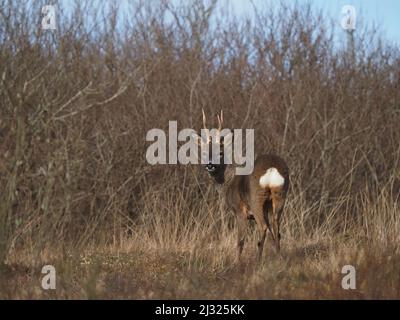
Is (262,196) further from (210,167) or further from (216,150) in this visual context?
(216,150)

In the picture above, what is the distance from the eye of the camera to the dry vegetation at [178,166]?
6.85 metres

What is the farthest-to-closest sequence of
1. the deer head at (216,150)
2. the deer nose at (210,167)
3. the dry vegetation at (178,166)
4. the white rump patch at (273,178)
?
1. the deer head at (216,150)
2. the deer nose at (210,167)
3. the white rump patch at (273,178)
4. the dry vegetation at (178,166)

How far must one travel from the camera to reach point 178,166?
11.9 metres

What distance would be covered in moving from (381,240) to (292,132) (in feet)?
15.3

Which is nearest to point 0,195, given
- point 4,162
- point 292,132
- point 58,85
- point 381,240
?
point 4,162

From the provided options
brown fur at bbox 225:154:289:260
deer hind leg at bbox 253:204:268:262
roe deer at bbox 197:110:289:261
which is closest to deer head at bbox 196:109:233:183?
roe deer at bbox 197:110:289:261

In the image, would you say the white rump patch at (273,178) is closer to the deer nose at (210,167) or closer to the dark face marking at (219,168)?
the deer nose at (210,167)

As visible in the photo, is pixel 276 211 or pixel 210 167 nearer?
pixel 276 211

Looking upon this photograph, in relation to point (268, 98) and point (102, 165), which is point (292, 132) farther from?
point (102, 165)

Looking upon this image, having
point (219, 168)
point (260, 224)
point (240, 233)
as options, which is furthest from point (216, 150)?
point (260, 224)

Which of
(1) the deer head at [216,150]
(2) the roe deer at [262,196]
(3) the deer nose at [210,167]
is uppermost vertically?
(1) the deer head at [216,150]

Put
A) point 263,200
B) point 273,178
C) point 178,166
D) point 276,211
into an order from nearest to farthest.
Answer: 1. point 273,178
2. point 276,211
3. point 263,200
4. point 178,166

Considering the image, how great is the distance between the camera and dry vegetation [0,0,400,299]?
6.85 metres

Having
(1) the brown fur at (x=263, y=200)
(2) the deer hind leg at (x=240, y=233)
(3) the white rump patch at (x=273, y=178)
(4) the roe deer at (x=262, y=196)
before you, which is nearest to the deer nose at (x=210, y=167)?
(4) the roe deer at (x=262, y=196)
